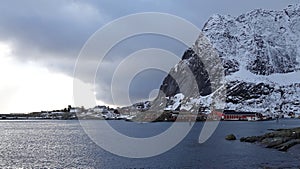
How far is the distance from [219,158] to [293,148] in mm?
20200

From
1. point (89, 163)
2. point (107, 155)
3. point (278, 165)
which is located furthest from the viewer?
point (107, 155)

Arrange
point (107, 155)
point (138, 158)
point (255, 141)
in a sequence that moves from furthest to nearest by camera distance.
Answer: point (255, 141) < point (107, 155) < point (138, 158)

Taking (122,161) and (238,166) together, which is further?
(122,161)

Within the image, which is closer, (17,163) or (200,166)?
(200,166)

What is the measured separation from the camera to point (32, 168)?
67312 mm

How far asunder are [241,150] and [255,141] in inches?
847

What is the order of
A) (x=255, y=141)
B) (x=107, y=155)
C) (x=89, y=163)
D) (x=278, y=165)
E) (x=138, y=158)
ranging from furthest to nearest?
(x=255, y=141) < (x=107, y=155) < (x=138, y=158) < (x=89, y=163) < (x=278, y=165)

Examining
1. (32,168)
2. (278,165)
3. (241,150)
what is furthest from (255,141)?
(32,168)

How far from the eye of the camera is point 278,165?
64375 mm

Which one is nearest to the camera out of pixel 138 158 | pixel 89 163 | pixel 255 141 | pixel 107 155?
pixel 89 163

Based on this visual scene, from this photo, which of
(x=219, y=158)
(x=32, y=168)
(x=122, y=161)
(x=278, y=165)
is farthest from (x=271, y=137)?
(x=32, y=168)

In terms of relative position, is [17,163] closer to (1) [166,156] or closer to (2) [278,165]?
(1) [166,156]

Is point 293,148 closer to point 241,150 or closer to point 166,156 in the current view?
point 241,150

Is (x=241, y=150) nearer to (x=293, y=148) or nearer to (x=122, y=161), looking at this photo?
(x=293, y=148)
